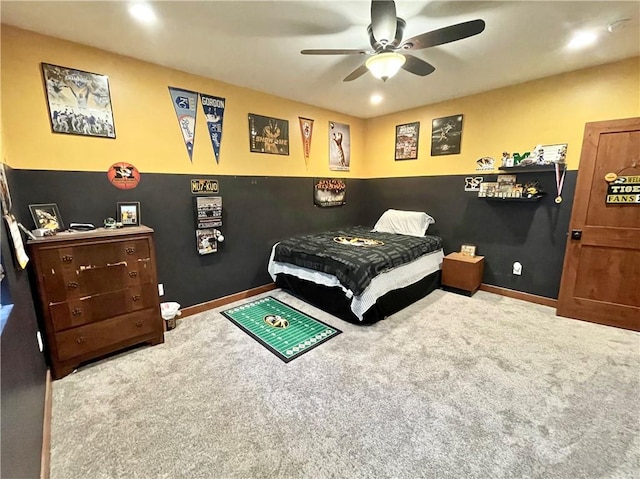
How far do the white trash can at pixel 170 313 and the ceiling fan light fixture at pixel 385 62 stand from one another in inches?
108

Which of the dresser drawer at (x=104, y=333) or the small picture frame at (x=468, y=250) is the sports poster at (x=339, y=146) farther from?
the dresser drawer at (x=104, y=333)

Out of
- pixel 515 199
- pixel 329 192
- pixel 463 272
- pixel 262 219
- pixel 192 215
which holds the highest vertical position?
pixel 329 192

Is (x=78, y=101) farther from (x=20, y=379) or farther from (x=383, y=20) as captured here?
(x=383, y=20)

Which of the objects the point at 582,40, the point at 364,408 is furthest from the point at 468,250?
the point at 364,408

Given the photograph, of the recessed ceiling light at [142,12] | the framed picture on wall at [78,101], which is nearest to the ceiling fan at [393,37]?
the recessed ceiling light at [142,12]

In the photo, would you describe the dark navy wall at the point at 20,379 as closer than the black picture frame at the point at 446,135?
Yes

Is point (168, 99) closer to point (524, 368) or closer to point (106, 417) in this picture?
point (106, 417)

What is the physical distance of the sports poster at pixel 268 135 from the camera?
336cm

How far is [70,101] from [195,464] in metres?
2.78

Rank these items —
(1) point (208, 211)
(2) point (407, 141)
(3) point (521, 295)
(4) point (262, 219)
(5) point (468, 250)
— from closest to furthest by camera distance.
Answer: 1. (1) point (208, 211)
2. (3) point (521, 295)
3. (4) point (262, 219)
4. (5) point (468, 250)
5. (2) point (407, 141)

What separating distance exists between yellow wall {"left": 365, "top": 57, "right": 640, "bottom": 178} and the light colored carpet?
6.94 ft

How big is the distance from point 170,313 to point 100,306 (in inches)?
24.7

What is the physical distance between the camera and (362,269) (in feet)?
8.63

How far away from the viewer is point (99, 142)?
238 cm
